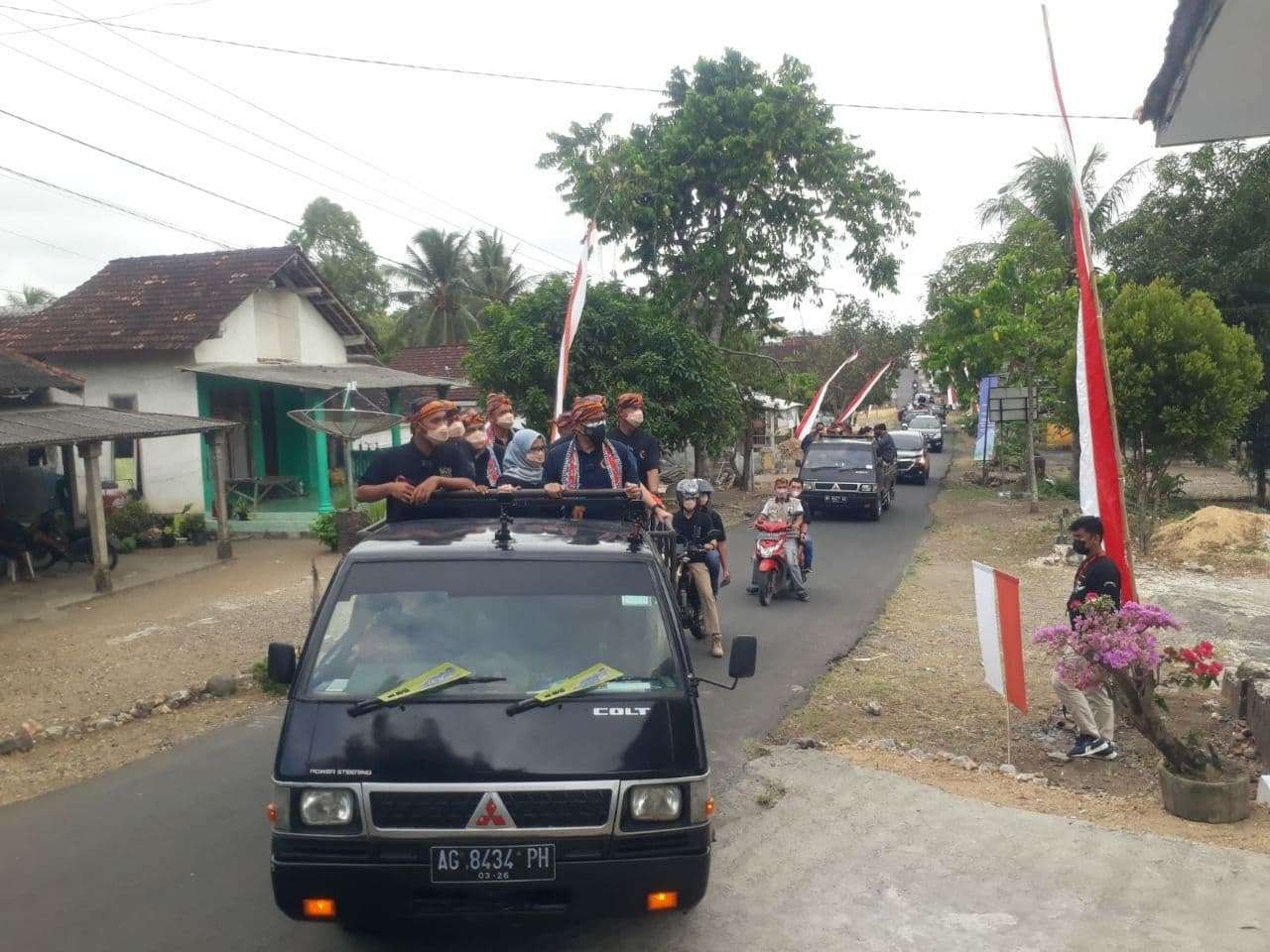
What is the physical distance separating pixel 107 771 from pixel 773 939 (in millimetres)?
4928

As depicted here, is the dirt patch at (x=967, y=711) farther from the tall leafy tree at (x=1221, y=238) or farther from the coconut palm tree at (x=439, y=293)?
the coconut palm tree at (x=439, y=293)

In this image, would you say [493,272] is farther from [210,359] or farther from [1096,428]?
[1096,428]

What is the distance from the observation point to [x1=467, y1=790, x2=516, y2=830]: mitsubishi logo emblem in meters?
3.94

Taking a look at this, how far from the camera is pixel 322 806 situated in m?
3.99

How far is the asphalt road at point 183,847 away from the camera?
4660mm

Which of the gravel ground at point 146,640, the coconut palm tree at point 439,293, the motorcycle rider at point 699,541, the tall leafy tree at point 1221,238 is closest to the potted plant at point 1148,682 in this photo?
the motorcycle rider at point 699,541

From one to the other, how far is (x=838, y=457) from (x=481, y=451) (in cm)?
1473

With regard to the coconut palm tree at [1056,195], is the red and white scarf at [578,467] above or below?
below

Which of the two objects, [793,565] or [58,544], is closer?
[793,565]

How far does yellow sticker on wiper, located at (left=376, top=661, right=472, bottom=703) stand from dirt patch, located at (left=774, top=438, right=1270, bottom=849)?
11.7 ft

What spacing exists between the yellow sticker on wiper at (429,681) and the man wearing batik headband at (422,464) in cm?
175

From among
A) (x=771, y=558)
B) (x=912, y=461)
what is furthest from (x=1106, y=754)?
(x=912, y=461)

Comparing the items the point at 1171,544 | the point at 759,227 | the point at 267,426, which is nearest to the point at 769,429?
the point at 759,227

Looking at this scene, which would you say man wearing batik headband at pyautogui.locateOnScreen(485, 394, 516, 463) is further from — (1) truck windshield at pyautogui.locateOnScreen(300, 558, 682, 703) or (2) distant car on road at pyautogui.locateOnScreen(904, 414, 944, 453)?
(2) distant car on road at pyautogui.locateOnScreen(904, 414, 944, 453)
